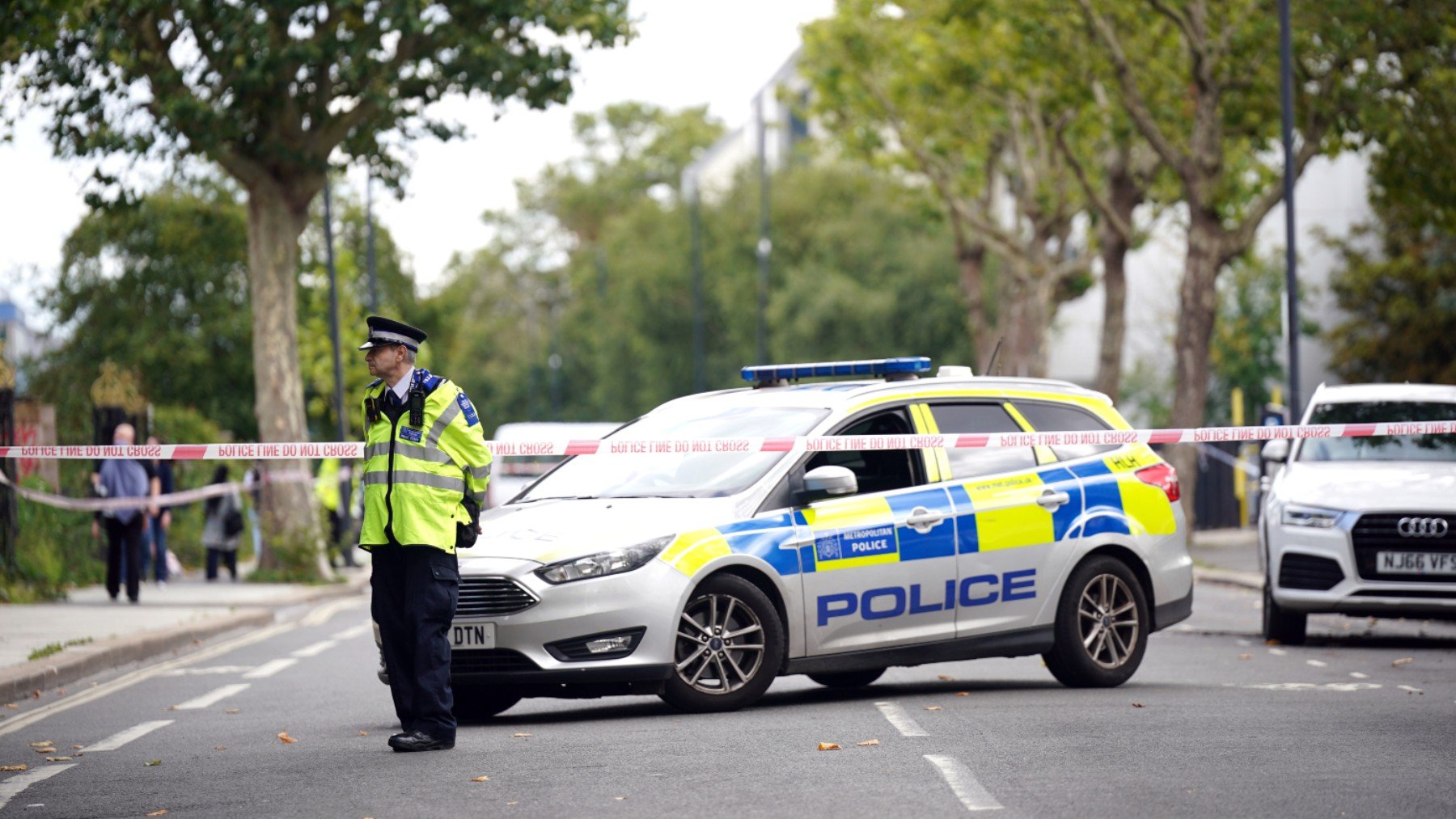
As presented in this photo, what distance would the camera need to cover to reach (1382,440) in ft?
50.1

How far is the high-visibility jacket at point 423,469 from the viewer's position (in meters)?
8.88


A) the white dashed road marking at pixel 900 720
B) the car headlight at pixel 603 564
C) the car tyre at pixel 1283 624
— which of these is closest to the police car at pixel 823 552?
the car headlight at pixel 603 564

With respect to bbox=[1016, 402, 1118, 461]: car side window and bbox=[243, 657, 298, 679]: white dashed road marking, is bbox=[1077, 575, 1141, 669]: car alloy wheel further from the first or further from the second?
bbox=[243, 657, 298, 679]: white dashed road marking

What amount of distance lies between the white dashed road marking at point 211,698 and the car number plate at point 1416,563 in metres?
7.54

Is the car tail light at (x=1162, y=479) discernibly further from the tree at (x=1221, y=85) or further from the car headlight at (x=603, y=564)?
the tree at (x=1221, y=85)

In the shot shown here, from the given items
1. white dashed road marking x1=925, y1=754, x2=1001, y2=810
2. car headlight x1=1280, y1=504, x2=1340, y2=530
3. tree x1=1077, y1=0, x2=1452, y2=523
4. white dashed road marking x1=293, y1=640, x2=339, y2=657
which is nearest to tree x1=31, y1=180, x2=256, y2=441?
tree x1=1077, y1=0, x2=1452, y2=523

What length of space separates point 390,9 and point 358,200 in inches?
1279

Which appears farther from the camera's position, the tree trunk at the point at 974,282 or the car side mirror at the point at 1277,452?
the tree trunk at the point at 974,282

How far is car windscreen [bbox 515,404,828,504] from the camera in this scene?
10.5 meters

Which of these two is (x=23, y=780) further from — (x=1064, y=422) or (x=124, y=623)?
(x=124, y=623)

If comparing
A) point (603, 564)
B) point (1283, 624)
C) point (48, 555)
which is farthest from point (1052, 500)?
point (48, 555)

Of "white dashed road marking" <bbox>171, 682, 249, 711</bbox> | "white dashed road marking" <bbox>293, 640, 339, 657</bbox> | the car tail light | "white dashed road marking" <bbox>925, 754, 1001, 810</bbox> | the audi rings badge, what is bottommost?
"white dashed road marking" <bbox>293, 640, 339, 657</bbox>

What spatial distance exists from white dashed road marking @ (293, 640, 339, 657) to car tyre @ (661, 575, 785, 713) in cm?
615

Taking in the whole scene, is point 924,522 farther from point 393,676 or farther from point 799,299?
point 799,299
